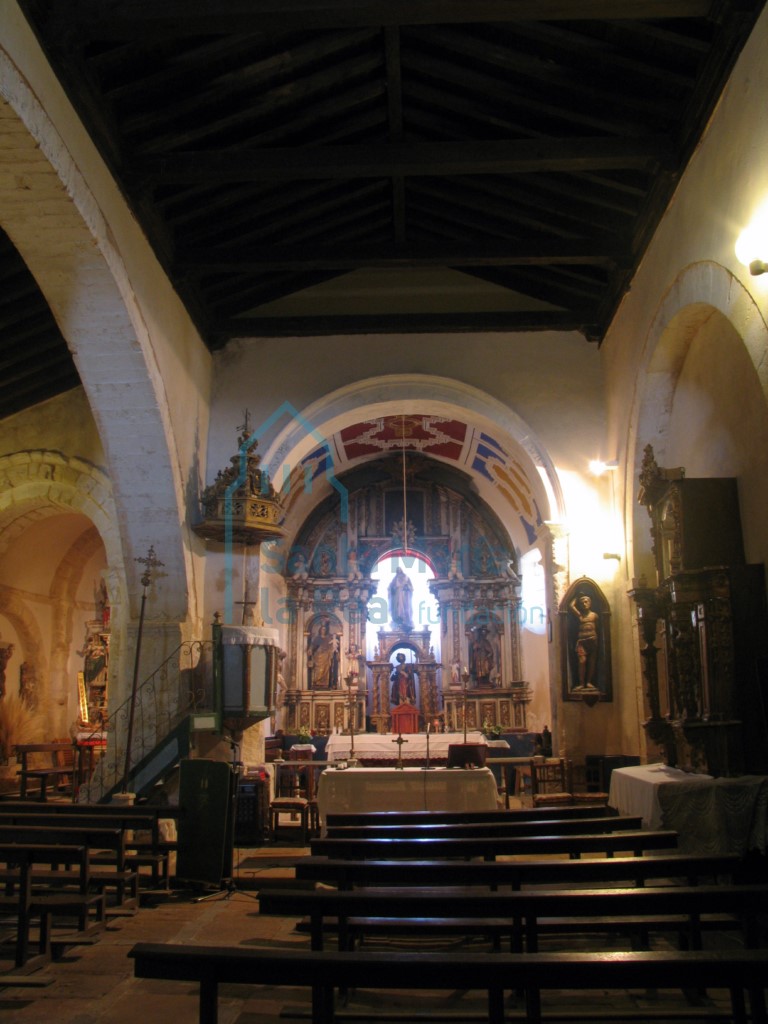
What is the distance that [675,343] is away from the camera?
8.20 m

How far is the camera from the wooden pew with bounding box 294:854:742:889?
150 inches

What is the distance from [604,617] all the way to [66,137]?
7.10 m

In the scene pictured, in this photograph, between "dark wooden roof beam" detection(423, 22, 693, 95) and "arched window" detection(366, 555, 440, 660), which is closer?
"dark wooden roof beam" detection(423, 22, 693, 95)

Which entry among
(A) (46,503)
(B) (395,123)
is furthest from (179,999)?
(A) (46,503)

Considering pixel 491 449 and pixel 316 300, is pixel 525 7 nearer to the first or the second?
pixel 316 300

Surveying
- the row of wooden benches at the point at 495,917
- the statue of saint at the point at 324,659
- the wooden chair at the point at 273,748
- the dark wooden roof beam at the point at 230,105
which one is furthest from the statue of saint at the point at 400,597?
the row of wooden benches at the point at 495,917

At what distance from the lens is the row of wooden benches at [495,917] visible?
8.07 feet

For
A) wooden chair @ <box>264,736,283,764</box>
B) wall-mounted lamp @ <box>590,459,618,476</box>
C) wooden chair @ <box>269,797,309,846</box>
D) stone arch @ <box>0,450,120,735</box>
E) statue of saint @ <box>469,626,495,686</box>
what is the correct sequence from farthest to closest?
statue of saint @ <box>469,626,495,686</box> < wooden chair @ <box>264,736,283,764</box> < stone arch @ <box>0,450,120,735</box> < wall-mounted lamp @ <box>590,459,618,476</box> < wooden chair @ <box>269,797,309,846</box>

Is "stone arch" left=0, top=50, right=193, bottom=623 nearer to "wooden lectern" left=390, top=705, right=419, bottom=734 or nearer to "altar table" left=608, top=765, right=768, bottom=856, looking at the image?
"altar table" left=608, top=765, right=768, bottom=856

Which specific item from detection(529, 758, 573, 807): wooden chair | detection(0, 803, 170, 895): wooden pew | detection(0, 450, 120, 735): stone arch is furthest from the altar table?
detection(0, 450, 120, 735): stone arch

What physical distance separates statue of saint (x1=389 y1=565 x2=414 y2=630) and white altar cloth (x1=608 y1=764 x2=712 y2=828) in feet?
28.2

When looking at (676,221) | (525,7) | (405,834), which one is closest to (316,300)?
(676,221)

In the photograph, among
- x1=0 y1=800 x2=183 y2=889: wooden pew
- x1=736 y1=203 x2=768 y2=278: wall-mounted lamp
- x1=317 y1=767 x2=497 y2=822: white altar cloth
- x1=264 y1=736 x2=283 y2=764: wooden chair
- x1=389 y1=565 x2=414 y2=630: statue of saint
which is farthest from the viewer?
x1=389 y1=565 x2=414 y2=630: statue of saint

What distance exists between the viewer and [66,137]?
20.8ft
